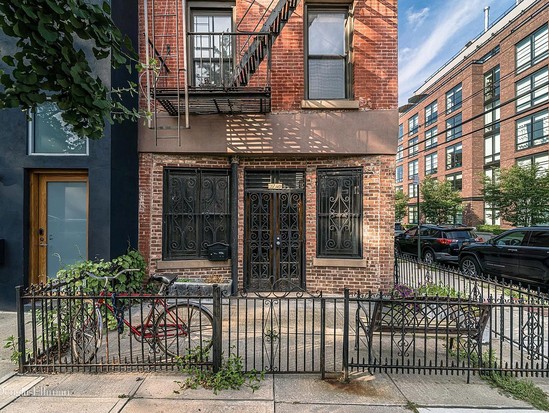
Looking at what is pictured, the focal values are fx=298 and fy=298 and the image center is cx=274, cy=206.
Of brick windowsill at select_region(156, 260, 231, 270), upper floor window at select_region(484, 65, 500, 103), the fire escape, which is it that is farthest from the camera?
upper floor window at select_region(484, 65, 500, 103)

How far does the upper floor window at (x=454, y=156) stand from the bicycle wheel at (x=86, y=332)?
122 feet

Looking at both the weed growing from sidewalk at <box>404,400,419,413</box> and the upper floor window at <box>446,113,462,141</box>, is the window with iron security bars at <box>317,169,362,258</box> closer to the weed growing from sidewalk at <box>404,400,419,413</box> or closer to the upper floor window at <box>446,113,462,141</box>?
the weed growing from sidewalk at <box>404,400,419,413</box>

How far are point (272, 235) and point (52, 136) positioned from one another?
4.70 metres

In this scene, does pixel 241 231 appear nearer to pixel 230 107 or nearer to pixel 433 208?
pixel 230 107

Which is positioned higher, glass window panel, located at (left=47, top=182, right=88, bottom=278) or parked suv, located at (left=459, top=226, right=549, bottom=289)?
glass window panel, located at (left=47, top=182, right=88, bottom=278)

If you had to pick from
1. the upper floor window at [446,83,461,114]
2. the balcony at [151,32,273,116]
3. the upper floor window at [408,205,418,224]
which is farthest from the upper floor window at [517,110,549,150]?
the balcony at [151,32,273,116]

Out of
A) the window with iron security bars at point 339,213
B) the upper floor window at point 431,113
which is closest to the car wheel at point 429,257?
the window with iron security bars at point 339,213

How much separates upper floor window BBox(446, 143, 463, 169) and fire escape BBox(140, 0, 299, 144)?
33.3 m

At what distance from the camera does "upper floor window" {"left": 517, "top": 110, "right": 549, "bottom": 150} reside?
2320 centimetres

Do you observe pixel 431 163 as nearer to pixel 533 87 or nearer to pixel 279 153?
pixel 533 87

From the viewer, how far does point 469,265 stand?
9555mm

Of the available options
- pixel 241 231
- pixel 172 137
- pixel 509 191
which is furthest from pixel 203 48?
pixel 509 191

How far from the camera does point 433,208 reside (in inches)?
1163

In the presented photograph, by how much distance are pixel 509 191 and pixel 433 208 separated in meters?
8.99
